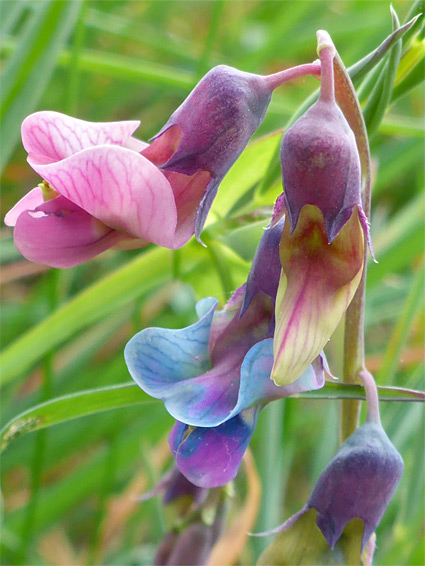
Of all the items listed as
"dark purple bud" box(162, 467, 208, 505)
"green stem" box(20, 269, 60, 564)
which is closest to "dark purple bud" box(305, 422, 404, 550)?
"dark purple bud" box(162, 467, 208, 505)

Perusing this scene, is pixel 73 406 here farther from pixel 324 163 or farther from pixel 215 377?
pixel 324 163

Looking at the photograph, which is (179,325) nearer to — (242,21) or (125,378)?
(125,378)

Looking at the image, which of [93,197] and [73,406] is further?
[73,406]

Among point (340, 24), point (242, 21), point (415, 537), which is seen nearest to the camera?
point (415, 537)

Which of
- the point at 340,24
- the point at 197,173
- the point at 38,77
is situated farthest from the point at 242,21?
the point at 197,173

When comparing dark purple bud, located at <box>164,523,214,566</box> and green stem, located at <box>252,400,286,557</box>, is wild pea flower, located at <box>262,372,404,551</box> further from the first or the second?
green stem, located at <box>252,400,286,557</box>

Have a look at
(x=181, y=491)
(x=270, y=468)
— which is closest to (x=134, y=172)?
(x=181, y=491)
